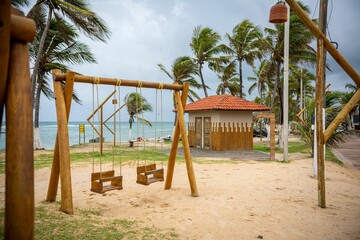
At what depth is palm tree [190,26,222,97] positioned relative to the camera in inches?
985

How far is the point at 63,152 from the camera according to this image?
4.77 m

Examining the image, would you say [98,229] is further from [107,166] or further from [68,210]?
[107,166]

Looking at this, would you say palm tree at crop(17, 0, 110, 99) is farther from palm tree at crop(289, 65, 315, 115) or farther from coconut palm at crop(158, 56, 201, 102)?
palm tree at crop(289, 65, 315, 115)

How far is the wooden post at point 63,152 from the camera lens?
15.2ft

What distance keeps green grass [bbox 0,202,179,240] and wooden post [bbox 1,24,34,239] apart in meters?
2.33

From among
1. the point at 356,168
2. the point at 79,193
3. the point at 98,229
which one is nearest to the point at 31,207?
the point at 98,229

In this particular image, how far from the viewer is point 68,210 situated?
15.1ft

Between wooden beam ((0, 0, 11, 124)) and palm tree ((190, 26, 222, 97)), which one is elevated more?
palm tree ((190, 26, 222, 97))

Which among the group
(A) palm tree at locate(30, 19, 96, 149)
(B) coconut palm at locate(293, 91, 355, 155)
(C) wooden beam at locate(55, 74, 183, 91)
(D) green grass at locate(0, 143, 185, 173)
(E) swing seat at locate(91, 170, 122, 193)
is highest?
(A) palm tree at locate(30, 19, 96, 149)

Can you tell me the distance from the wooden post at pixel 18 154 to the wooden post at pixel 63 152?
3386 mm

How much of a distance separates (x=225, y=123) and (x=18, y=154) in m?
15.5

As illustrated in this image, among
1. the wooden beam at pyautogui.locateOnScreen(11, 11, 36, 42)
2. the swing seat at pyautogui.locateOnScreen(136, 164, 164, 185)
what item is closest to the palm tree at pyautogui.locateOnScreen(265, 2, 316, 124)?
the swing seat at pyautogui.locateOnScreen(136, 164, 164, 185)

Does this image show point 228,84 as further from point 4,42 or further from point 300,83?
point 4,42

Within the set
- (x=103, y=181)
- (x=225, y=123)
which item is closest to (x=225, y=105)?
(x=225, y=123)
